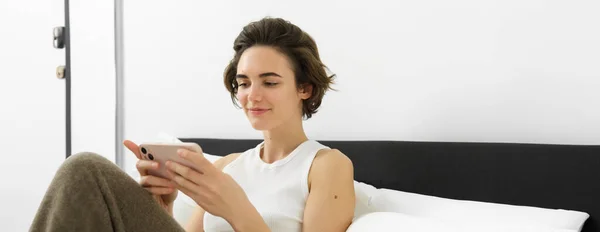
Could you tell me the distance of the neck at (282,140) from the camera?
1.67 meters

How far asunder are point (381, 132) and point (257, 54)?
0.49m

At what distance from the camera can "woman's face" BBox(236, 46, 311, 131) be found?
5.28 feet

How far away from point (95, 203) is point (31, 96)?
7.20ft

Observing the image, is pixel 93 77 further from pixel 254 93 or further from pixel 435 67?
pixel 435 67

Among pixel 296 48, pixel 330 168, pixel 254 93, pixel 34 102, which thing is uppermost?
pixel 296 48

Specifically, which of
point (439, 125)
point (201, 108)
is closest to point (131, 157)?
point (201, 108)

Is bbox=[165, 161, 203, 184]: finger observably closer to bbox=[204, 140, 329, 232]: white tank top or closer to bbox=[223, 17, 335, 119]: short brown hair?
bbox=[204, 140, 329, 232]: white tank top

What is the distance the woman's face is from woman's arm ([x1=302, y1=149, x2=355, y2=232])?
16 centimetres

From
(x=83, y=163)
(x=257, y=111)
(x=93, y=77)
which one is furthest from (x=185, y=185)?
(x=93, y=77)

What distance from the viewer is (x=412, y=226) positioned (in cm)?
132

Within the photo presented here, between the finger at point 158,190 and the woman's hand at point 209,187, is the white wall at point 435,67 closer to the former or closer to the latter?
the woman's hand at point 209,187

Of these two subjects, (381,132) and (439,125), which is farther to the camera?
(381,132)

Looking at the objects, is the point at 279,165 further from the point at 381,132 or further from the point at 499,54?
the point at 499,54

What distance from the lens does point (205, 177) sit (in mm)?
1352
